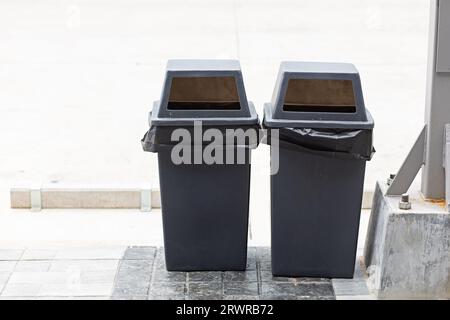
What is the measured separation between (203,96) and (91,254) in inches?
49.7

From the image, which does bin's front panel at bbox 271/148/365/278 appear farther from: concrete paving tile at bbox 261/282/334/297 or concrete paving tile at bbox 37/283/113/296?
concrete paving tile at bbox 37/283/113/296

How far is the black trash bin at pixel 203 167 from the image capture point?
17.8 ft

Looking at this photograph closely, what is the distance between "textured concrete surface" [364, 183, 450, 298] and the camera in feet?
17.6

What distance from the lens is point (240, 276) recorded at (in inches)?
225

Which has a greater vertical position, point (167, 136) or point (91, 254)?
point (167, 136)

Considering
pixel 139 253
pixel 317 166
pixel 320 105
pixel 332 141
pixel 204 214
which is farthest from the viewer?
pixel 139 253

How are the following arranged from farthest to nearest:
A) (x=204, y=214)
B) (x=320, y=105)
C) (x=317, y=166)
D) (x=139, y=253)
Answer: (x=139, y=253), (x=320, y=105), (x=204, y=214), (x=317, y=166)

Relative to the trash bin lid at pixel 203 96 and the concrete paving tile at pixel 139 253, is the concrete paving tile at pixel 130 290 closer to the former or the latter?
the concrete paving tile at pixel 139 253

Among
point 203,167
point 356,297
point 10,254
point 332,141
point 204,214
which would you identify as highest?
point 332,141

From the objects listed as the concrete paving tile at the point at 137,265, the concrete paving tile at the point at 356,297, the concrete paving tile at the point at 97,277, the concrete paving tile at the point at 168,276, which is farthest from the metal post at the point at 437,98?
the concrete paving tile at the point at 97,277

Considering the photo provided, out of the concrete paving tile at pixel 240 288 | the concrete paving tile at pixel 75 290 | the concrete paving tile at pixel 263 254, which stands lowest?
the concrete paving tile at pixel 240 288

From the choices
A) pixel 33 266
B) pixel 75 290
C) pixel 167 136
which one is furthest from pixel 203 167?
pixel 33 266

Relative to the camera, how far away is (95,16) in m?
15.0

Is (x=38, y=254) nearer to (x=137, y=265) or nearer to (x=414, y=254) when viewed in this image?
(x=137, y=265)
